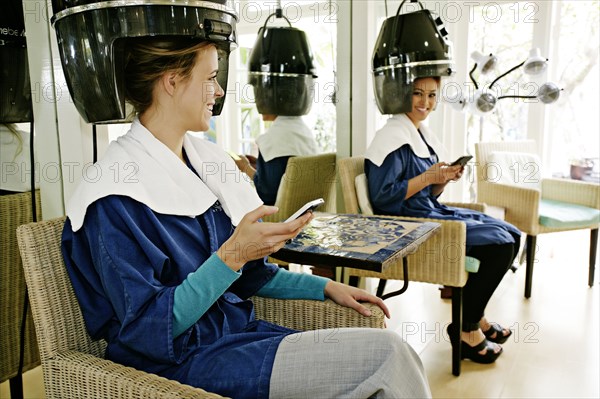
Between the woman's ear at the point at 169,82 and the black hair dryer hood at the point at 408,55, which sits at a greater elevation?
the black hair dryer hood at the point at 408,55

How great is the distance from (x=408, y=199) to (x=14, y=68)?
159 centimetres

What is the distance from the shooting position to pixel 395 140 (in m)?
2.27

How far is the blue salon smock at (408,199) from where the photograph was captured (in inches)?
87.5

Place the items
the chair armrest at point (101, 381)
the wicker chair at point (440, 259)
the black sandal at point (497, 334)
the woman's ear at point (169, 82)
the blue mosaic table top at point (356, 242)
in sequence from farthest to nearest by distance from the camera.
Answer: the black sandal at point (497, 334)
the wicker chair at point (440, 259)
the blue mosaic table top at point (356, 242)
the woman's ear at point (169, 82)
the chair armrest at point (101, 381)

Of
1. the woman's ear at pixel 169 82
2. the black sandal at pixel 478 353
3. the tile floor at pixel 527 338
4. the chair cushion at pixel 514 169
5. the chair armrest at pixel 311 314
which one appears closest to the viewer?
the woman's ear at pixel 169 82

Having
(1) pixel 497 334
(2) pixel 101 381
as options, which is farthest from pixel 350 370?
(1) pixel 497 334

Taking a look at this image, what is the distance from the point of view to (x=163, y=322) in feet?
3.09

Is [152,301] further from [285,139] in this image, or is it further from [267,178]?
[285,139]

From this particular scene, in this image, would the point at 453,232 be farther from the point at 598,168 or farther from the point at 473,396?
the point at 598,168

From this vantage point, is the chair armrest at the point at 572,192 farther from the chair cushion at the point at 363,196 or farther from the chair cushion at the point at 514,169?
the chair cushion at the point at 363,196

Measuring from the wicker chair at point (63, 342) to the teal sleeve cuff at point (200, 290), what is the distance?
0.39 ft

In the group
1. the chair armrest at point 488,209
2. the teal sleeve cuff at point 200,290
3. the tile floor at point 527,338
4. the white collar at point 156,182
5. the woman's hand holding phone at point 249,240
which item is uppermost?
the white collar at point 156,182

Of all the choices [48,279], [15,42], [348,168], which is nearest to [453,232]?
[348,168]

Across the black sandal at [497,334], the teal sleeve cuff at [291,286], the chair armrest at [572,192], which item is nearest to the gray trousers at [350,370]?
the teal sleeve cuff at [291,286]
